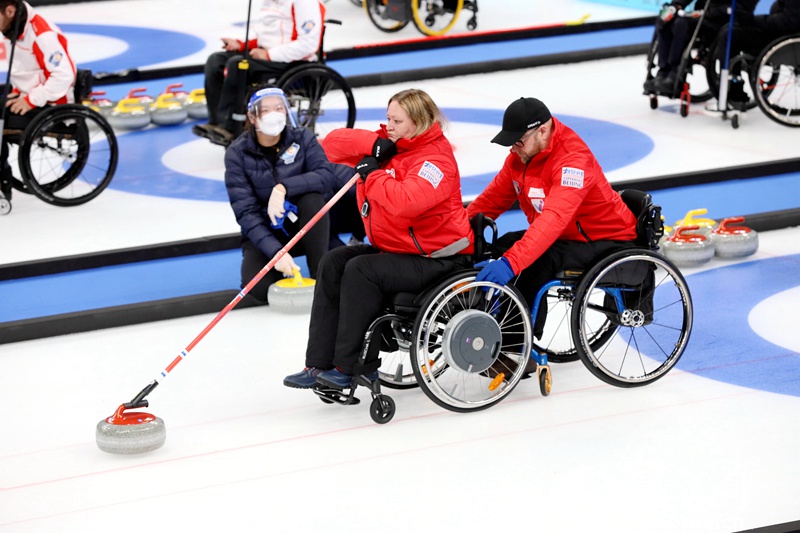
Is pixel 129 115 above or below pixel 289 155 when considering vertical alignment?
below

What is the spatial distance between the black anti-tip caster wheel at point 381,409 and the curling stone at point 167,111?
5073 mm

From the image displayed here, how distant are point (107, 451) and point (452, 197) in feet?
4.30

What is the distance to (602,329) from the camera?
4.27 meters

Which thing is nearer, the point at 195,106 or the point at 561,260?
the point at 561,260

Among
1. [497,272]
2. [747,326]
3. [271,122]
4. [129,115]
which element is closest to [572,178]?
[497,272]

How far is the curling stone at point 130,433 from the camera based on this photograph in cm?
361

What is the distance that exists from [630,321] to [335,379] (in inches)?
38.9

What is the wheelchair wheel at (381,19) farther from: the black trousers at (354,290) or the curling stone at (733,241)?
the black trousers at (354,290)

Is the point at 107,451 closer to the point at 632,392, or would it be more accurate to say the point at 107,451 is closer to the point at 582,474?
the point at 582,474

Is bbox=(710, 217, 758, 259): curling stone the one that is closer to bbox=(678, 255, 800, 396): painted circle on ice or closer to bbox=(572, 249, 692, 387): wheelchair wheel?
bbox=(678, 255, 800, 396): painted circle on ice

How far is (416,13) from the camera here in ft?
38.0

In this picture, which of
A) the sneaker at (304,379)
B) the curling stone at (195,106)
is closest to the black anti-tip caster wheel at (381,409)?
the sneaker at (304,379)

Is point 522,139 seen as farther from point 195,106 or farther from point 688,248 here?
point 195,106

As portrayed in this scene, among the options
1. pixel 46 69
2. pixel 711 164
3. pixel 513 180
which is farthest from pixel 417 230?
pixel 711 164
